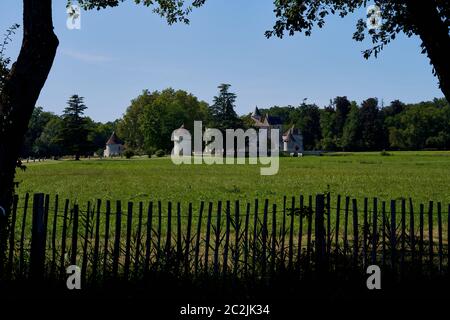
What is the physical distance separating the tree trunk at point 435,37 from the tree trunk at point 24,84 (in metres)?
5.39

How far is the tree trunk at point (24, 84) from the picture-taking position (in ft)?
20.1

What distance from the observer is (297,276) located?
249 inches

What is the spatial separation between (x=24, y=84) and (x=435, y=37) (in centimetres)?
590

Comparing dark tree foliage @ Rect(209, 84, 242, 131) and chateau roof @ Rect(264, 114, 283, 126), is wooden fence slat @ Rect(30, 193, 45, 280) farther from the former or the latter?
chateau roof @ Rect(264, 114, 283, 126)

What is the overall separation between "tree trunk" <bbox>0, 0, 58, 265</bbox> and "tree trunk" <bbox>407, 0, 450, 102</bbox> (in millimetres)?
5391

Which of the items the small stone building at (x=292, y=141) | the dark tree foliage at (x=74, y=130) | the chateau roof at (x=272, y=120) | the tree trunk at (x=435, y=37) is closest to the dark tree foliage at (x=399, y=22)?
the tree trunk at (x=435, y=37)

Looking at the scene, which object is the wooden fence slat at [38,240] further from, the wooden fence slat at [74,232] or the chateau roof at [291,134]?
the chateau roof at [291,134]

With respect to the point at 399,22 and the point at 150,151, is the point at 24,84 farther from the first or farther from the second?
the point at 150,151

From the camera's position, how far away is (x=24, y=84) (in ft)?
20.1

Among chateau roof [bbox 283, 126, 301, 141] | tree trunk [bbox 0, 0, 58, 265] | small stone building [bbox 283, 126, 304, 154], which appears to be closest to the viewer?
tree trunk [bbox 0, 0, 58, 265]

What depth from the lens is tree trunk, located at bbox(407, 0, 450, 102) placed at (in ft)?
20.7

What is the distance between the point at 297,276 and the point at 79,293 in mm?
3054

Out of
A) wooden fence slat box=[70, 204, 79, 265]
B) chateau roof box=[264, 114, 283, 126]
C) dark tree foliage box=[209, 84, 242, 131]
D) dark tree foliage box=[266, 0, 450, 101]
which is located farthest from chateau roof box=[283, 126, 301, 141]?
wooden fence slat box=[70, 204, 79, 265]
